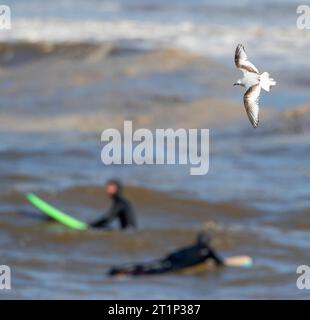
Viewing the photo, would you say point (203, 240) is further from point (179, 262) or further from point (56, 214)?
point (56, 214)

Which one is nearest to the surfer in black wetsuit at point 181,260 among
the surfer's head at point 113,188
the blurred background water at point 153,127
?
the blurred background water at point 153,127

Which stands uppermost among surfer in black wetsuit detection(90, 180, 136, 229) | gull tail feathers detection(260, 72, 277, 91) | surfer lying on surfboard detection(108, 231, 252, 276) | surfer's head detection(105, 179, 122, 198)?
surfer's head detection(105, 179, 122, 198)

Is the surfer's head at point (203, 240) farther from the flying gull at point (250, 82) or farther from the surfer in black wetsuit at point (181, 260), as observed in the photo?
the flying gull at point (250, 82)

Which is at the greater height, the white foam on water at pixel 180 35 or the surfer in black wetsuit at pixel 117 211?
the white foam on water at pixel 180 35

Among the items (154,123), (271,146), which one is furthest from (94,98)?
(271,146)

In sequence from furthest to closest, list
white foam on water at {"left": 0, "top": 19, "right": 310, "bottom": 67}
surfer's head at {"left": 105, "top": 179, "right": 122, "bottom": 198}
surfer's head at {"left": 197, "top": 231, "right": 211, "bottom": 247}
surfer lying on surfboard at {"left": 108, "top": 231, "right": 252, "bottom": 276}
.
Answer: white foam on water at {"left": 0, "top": 19, "right": 310, "bottom": 67} → surfer's head at {"left": 105, "top": 179, "right": 122, "bottom": 198} → surfer's head at {"left": 197, "top": 231, "right": 211, "bottom": 247} → surfer lying on surfboard at {"left": 108, "top": 231, "right": 252, "bottom": 276}

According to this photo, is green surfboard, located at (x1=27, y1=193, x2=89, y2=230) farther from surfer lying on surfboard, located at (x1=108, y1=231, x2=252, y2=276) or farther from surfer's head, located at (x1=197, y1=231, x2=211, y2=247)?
surfer's head, located at (x1=197, y1=231, x2=211, y2=247)

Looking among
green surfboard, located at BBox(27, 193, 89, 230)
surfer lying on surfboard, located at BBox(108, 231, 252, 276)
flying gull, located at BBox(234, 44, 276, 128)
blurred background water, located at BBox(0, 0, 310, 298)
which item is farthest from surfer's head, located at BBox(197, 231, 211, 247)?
flying gull, located at BBox(234, 44, 276, 128)
